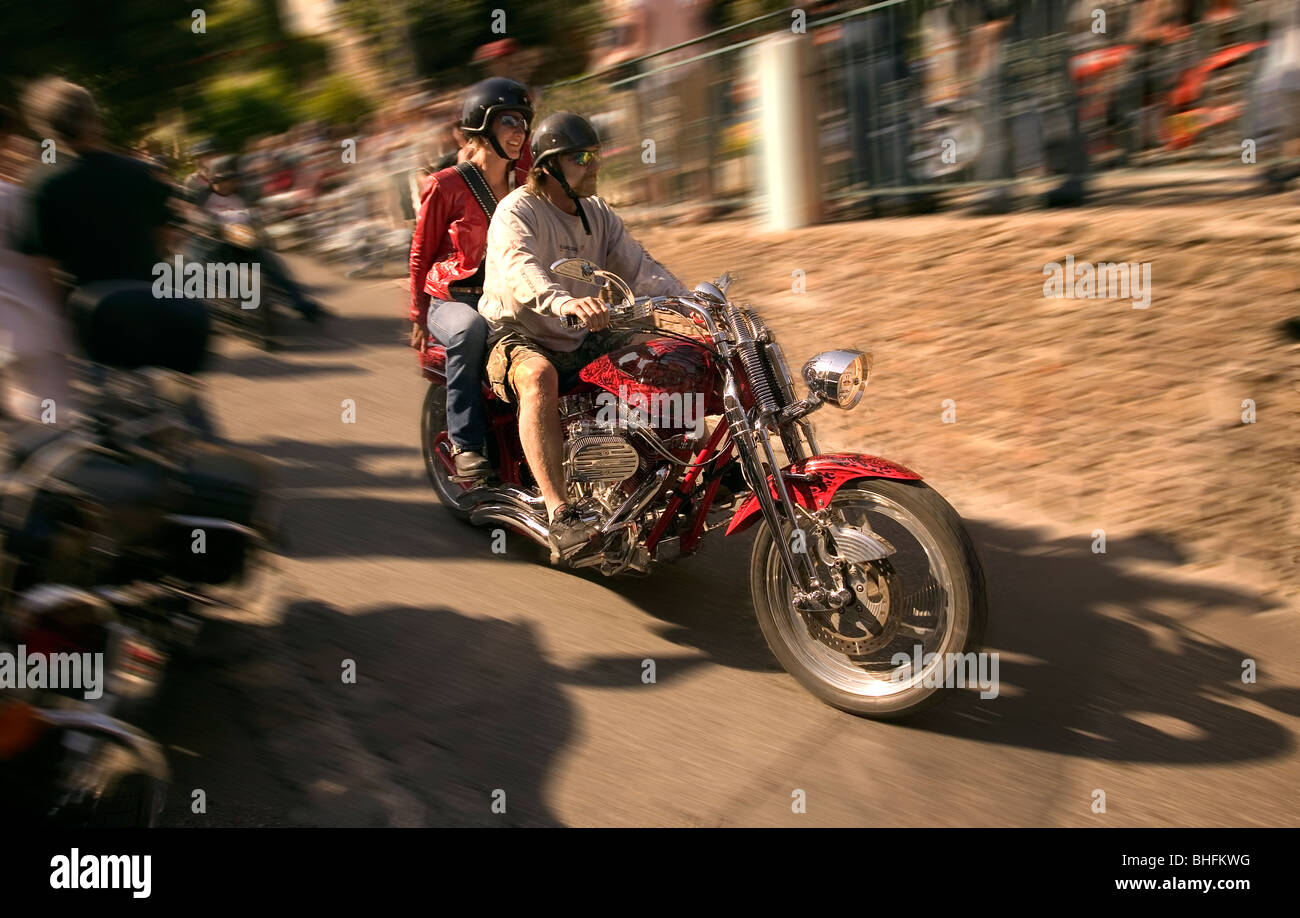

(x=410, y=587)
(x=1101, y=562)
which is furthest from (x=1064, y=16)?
(x=410, y=587)

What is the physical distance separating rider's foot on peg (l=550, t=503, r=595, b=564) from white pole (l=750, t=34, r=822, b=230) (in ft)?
12.9

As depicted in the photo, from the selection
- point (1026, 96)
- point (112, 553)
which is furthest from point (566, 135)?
point (1026, 96)

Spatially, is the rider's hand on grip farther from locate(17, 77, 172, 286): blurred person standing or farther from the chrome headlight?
locate(17, 77, 172, 286): blurred person standing

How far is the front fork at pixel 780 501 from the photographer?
3.80 metres

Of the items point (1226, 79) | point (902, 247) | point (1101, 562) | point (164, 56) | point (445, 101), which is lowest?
point (1101, 562)

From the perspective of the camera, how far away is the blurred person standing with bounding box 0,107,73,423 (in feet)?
13.4

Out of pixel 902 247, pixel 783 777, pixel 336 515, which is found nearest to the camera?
pixel 783 777

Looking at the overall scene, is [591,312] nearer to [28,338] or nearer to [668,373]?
[668,373]

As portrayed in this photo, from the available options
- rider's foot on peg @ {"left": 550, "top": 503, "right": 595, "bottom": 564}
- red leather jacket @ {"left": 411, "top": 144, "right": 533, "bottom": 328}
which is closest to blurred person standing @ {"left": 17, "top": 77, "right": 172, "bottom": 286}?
red leather jacket @ {"left": 411, "top": 144, "right": 533, "bottom": 328}

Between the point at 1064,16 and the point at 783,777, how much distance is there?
4.62 metres

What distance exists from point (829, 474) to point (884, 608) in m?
0.44

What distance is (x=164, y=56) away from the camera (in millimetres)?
6152

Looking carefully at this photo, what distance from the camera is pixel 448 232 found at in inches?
214

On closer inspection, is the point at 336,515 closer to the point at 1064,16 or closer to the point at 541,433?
the point at 541,433
